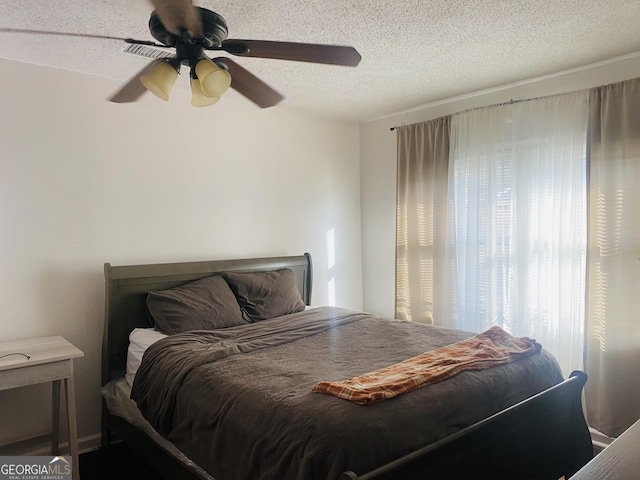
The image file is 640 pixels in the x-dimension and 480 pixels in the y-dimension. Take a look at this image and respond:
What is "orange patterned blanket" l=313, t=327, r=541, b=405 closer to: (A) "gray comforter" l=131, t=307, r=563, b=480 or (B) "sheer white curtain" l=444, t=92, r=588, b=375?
(A) "gray comforter" l=131, t=307, r=563, b=480

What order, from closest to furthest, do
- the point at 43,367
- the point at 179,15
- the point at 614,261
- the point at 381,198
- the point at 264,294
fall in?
the point at 179,15
the point at 43,367
the point at 614,261
the point at 264,294
the point at 381,198

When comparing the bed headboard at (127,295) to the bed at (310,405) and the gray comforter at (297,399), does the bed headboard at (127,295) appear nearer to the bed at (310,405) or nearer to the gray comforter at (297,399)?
the bed at (310,405)

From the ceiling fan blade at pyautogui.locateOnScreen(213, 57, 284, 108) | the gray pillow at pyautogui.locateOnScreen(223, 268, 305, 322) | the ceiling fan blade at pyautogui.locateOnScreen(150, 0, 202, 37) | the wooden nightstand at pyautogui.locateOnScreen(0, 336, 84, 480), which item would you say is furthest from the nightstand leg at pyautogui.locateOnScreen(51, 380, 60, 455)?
the ceiling fan blade at pyautogui.locateOnScreen(150, 0, 202, 37)

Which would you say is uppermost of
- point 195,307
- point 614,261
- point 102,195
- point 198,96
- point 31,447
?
point 198,96

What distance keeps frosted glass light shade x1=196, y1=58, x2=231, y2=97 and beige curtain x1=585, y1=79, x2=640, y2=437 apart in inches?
96.3

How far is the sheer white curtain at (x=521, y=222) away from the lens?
3086 mm

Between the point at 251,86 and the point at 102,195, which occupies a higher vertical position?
the point at 251,86

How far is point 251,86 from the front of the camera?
7.06 feet

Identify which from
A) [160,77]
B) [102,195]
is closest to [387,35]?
[160,77]

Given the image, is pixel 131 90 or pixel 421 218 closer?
pixel 131 90

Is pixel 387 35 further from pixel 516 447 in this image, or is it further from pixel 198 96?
pixel 516 447

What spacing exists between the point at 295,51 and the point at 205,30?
34 cm

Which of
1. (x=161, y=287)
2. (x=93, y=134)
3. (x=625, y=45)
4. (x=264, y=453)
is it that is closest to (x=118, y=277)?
(x=161, y=287)

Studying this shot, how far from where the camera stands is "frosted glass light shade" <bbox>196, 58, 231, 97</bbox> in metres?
1.73
